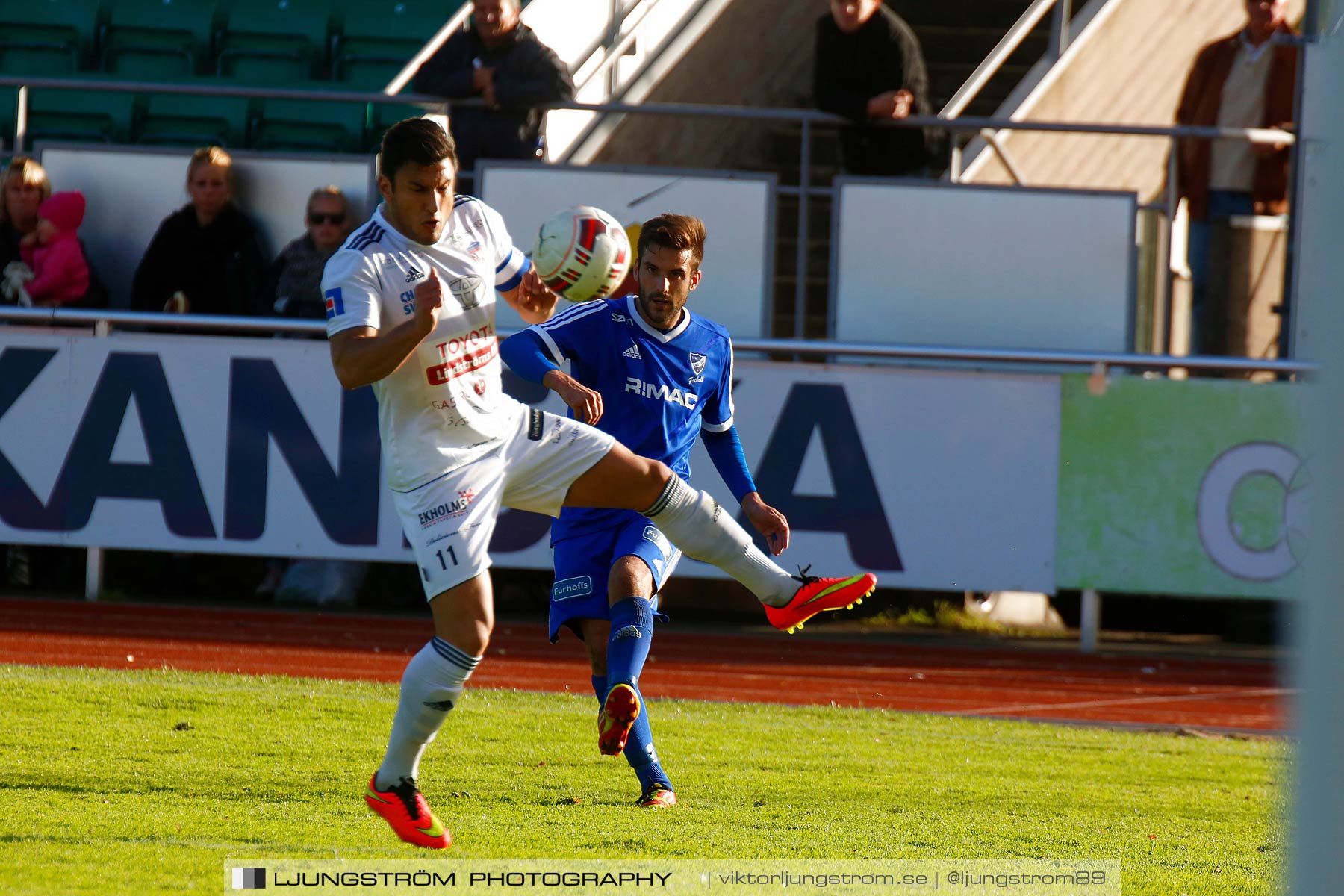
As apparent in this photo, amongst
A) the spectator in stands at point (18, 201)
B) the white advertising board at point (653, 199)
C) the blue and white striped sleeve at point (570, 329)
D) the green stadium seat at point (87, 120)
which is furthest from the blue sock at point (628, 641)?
the green stadium seat at point (87, 120)

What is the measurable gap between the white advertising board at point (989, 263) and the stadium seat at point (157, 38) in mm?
6418

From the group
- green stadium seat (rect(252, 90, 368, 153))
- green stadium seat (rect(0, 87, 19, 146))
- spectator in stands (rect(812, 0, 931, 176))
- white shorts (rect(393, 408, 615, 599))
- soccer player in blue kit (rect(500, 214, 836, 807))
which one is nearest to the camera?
white shorts (rect(393, 408, 615, 599))

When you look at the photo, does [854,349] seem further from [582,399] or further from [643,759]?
[582,399]

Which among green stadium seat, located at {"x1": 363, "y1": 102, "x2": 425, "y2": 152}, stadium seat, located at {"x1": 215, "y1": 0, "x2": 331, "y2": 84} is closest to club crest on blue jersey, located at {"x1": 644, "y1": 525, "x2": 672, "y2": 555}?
green stadium seat, located at {"x1": 363, "y1": 102, "x2": 425, "y2": 152}

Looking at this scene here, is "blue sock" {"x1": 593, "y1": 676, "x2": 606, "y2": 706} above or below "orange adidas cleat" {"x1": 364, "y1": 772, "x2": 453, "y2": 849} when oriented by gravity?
above

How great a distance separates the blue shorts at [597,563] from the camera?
5.43m

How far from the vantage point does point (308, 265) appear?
10.2 meters

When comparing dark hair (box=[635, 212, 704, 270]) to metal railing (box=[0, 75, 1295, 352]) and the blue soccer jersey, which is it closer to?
the blue soccer jersey

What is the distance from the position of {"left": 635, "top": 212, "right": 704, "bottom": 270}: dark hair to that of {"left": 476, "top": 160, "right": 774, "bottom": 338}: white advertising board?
494 cm

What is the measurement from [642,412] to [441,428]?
3.53 feet

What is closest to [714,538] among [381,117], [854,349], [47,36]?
[854,349]

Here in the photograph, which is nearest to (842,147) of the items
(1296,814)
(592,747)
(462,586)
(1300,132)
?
(1300,132)

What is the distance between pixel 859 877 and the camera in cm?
442

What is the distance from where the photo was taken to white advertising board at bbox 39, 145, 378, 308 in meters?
10.5
